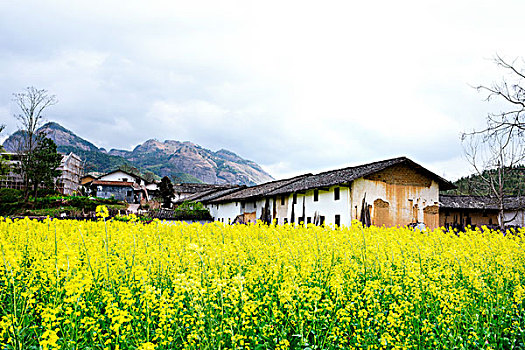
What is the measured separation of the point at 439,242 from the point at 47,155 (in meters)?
39.2

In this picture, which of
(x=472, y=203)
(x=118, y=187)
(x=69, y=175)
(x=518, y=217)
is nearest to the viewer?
(x=472, y=203)

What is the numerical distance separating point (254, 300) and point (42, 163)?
129 ft

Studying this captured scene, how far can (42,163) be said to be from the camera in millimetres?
37875

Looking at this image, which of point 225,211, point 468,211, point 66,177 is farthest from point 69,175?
point 468,211

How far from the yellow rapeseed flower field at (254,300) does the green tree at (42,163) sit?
1364 inches

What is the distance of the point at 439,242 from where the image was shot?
26.4 ft

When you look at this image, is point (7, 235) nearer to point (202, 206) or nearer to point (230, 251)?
point (230, 251)

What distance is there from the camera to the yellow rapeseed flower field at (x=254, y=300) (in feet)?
11.4

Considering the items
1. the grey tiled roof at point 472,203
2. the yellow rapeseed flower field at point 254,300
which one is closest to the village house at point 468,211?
the grey tiled roof at point 472,203

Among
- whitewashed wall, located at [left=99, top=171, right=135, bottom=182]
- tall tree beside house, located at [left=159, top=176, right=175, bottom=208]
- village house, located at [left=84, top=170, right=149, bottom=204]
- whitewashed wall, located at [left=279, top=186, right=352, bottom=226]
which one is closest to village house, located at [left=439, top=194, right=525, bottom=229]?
whitewashed wall, located at [left=279, top=186, right=352, bottom=226]

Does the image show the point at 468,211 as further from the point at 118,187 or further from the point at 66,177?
the point at 66,177

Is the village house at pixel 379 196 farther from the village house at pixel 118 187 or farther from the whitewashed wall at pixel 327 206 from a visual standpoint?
the village house at pixel 118 187

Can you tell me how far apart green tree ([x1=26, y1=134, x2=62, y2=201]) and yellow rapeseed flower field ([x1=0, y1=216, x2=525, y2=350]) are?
34.6m

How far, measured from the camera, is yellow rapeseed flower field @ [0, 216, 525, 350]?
3.48 m
